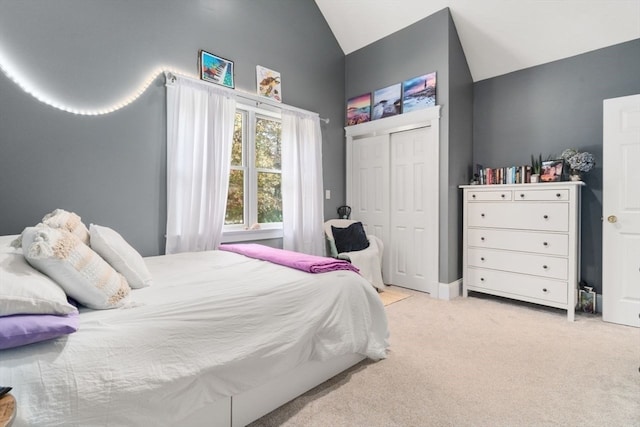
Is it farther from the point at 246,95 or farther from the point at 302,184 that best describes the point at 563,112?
the point at 246,95

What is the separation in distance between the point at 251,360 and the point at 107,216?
70.1 inches

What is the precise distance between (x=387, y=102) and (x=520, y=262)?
2.31 meters

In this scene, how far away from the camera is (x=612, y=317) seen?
2.66 metres

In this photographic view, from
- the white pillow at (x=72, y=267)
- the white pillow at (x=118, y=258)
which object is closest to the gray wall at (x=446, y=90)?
the white pillow at (x=118, y=258)

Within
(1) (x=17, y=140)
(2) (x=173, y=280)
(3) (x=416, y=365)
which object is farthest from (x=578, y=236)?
(1) (x=17, y=140)

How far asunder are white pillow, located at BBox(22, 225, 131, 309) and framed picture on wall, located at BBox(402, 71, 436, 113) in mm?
3337

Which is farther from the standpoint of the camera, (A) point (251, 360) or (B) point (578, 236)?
(B) point (578, 236)

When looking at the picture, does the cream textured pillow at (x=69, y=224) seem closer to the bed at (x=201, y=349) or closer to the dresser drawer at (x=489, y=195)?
the bed at (x=201, y=349)

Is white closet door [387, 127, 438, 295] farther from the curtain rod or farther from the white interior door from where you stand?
the white interior door

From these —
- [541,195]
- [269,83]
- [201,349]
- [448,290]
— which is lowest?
[448,290]

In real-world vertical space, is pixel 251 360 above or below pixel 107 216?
below

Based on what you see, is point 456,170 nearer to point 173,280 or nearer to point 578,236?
point 578,236

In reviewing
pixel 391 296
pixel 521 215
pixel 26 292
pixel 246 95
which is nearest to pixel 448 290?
pixel 391 296

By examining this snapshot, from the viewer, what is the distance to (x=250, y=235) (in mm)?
3258
